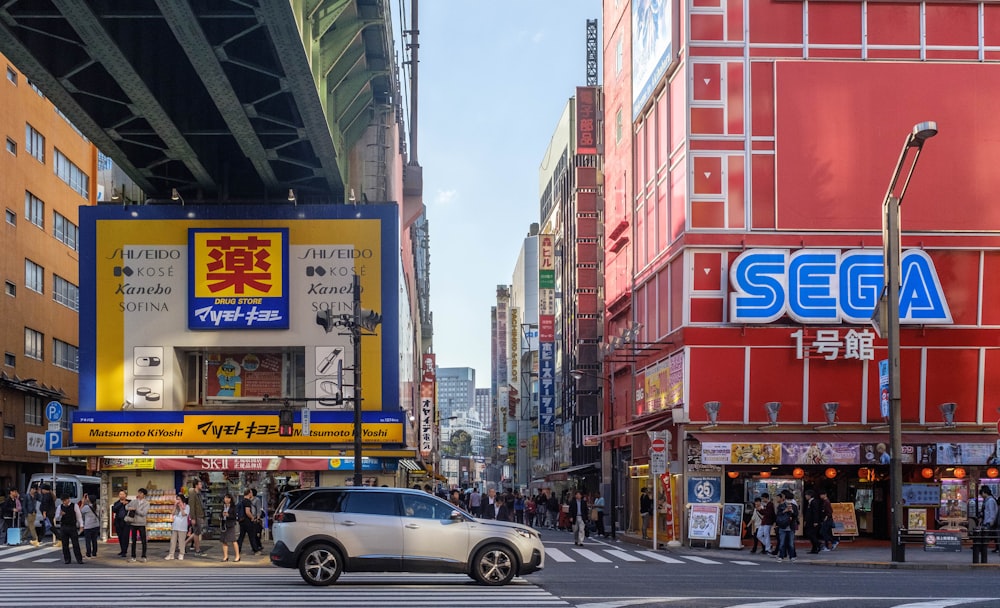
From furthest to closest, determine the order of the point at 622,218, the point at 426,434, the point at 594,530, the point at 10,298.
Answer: the point at 426,434
the point at 10,298
the point at 622,218
the point at 594,530

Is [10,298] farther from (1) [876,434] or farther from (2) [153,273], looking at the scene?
(1) [876,434]

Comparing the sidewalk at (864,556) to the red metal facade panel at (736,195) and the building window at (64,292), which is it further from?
the building window at (64,292)

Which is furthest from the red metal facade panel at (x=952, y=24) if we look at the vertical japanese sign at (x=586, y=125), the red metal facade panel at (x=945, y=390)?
the vertical japanese sign at (x=586, y=125)

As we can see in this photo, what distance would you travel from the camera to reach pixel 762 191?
41125 millimetres

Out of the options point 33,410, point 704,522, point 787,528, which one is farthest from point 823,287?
point 33,410

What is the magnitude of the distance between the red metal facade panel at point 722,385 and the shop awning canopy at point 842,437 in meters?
1.71

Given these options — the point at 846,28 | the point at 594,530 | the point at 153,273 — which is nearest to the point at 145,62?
the point at 153,273

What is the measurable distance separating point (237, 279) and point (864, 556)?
77.1 feet

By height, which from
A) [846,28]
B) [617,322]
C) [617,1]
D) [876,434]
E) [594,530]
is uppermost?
[617,1]

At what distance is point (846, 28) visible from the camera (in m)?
42.2

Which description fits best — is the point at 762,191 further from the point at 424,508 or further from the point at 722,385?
the point at 424,508

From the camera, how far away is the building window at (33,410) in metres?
63.4

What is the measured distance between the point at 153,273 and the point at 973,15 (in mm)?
29086

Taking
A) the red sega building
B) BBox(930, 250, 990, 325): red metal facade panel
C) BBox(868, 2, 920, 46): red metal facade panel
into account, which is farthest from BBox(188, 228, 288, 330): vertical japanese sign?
BBox(930, 250, 990, 325): red metal facade panel
